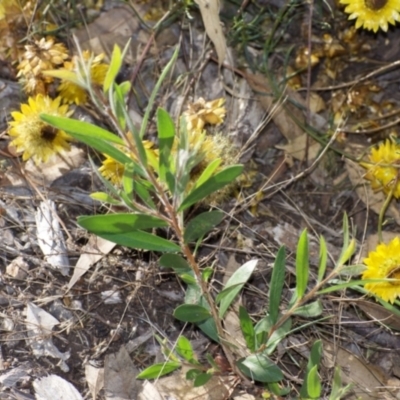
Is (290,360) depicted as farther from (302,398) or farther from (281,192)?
(281,192)

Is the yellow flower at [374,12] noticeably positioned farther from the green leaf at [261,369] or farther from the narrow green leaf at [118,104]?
the narrow green leaf at [118,104]

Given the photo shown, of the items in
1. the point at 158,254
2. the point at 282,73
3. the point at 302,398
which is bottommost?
the point at 302,398

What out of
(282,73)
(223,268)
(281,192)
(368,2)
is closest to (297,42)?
(282,73)

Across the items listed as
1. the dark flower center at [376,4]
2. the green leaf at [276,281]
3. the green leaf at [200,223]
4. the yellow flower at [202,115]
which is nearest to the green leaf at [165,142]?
the green leaf at [200,223]

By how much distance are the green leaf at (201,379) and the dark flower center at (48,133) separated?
86cm

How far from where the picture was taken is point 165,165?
143cm

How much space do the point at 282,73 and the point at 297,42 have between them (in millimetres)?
133

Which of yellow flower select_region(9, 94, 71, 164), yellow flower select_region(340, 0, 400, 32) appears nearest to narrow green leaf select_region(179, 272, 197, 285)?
yellow flower select_region(9, 94, 71, 164)

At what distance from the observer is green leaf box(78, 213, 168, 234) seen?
4.69 feet

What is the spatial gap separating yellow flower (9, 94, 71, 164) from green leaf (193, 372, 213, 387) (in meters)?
0.84

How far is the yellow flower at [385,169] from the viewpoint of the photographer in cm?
232

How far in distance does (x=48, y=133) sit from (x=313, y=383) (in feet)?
3.55

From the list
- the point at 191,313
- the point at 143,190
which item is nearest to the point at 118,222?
the point at 143,190

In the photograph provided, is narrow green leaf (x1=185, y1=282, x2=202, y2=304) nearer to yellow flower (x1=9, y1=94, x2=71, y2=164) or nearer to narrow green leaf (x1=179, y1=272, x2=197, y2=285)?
narrow green leaf (x1=179, y1=272, x2=197, y2=285)
